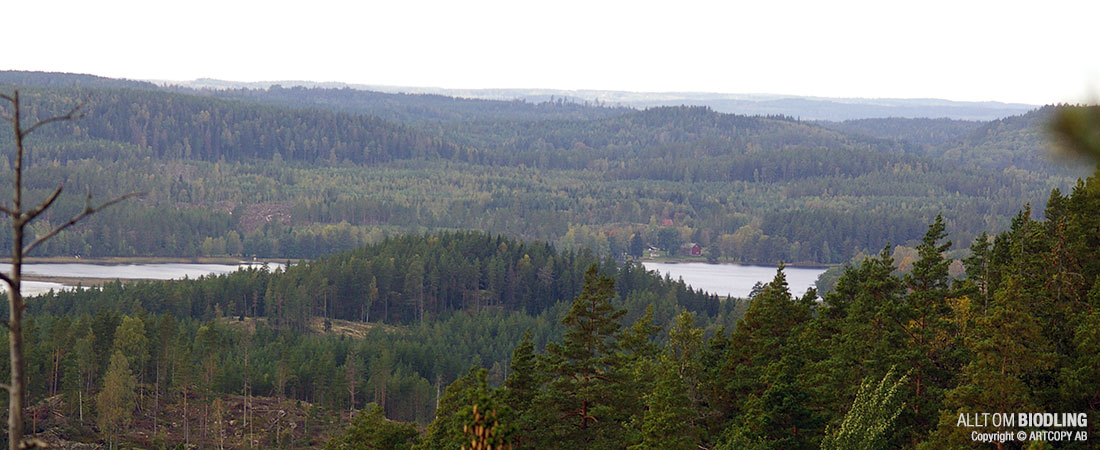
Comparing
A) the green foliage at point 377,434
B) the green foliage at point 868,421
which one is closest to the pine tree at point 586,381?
the green foliage at point 377,434

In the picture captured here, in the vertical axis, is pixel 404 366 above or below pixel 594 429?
below

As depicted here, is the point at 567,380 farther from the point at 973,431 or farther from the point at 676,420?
the point at 973,431

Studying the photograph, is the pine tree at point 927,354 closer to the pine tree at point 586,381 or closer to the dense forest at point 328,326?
the pine tree at point 586,381

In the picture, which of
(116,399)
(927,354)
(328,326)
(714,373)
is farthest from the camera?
(328,326)

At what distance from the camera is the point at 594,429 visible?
3794 cm

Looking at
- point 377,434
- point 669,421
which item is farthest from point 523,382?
point 377,434

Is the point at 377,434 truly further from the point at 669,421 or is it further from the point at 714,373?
the point at 669,421

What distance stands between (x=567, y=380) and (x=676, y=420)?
5.14 m

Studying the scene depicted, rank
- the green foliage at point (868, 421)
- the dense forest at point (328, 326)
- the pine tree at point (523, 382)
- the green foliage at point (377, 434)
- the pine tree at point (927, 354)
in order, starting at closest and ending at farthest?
the green foliage at point (868, 421) → the pine tree at point (927, 354) → the pine tree at point (523, 382) → the green foliage at point (377, 434) → the dense forest at point (328, 326)

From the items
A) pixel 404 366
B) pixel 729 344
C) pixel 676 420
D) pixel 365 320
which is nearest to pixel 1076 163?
pixel 676 420

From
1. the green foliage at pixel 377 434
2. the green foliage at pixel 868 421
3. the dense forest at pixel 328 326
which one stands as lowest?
the dense forest at pixel 328 326

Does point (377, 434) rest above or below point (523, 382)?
below

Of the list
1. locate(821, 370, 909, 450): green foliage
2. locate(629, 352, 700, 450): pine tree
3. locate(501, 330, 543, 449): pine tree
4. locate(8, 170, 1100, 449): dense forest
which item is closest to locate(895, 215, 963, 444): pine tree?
locate(8, 170, 1100, 449): dense forest

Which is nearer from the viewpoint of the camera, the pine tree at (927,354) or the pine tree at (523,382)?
the pine tree at (927,354)
